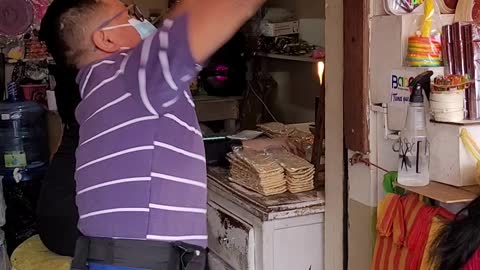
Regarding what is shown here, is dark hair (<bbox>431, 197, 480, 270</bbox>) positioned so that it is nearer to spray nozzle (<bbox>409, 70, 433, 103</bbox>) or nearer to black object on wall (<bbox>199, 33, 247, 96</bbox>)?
spray nozzle (<bbox>409, 70, 433, 103</bbox>)

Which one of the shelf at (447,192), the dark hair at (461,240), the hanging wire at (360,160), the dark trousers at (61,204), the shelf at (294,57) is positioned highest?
the shelf at (294,57)

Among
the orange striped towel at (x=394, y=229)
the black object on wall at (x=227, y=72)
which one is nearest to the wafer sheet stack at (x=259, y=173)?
the orange striped towel at (x=394, y=229)

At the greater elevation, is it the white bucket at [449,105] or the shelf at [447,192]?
the white bucket at [449,105]

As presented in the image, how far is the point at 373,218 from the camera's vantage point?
1601 millimetres

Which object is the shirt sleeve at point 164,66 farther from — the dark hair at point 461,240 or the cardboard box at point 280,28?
the cardboard box at point 280,28

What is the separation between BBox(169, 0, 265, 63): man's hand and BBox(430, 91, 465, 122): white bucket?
0.61m

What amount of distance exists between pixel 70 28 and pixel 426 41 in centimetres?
72

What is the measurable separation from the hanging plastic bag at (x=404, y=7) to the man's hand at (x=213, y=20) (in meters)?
0.66

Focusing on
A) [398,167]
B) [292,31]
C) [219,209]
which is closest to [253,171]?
[219,209]

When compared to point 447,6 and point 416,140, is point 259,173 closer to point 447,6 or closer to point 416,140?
point 416,140

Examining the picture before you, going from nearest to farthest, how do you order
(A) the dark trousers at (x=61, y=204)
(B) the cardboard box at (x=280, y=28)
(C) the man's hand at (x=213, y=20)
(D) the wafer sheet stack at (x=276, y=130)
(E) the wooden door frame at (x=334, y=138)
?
(C) the man's hand at (x=213, y=20)
(E) the wooden door frame at (x=334, y=138)
(A) the dark trousers at (x=61, y=204)
(D) the wafer sheet stack at (x=276, y=130)
(B) the cardboard box at (x=280, y=28)

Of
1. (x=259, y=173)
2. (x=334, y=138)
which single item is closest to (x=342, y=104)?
(x=334, y=138)

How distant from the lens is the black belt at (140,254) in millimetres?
1089

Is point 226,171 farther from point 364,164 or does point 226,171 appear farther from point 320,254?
point 364,164
